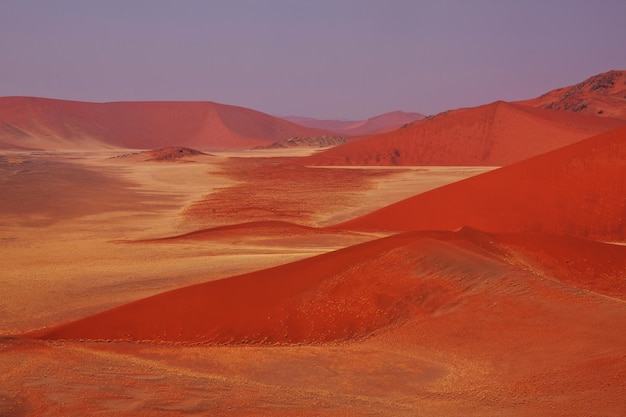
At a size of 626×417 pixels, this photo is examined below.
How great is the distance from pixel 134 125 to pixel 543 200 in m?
147

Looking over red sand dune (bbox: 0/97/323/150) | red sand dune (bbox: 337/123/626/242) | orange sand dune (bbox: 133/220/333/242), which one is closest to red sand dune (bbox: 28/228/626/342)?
red sand dune (bbox: 337/123/626/242)

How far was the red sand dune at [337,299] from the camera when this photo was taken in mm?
9602

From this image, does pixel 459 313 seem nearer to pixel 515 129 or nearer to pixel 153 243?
pixel 153 243

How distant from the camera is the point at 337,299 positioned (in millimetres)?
10273

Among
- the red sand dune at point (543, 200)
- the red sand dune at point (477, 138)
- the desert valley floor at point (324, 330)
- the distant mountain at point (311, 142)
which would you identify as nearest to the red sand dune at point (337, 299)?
the desert valley floor at point (324, 330)

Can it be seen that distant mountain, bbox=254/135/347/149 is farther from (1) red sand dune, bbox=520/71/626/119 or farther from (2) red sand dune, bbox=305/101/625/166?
(2) red sand dune, bbox=305/101/625/166

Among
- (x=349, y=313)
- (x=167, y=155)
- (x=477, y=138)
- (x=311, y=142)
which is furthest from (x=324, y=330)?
(x=311, y=142)

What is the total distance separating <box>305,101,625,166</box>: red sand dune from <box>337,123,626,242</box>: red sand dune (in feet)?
112

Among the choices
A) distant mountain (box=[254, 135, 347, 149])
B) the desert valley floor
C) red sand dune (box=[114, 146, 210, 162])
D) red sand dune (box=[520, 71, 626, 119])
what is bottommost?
the desert valley floor

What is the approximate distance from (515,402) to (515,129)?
55190mm

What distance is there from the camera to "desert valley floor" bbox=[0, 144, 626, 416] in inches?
262

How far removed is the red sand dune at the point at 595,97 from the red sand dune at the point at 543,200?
154 ft

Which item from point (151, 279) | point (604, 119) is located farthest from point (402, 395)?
point (604, 119)

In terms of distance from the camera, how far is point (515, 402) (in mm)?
6898
